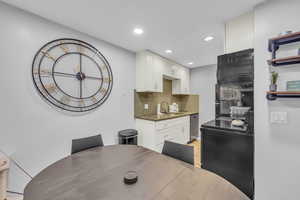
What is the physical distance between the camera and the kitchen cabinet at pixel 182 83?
4176 mm

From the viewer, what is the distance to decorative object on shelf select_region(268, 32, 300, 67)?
48.9 inches

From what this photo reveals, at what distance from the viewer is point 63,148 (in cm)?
198

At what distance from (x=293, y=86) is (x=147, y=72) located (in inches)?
89.2

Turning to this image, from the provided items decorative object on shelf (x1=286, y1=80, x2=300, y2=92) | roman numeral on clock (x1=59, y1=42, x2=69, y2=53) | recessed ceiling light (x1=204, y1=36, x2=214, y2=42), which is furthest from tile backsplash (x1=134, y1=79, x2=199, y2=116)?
decorative object on shelf (x1=286, y1=80, x2=300, y2=92)

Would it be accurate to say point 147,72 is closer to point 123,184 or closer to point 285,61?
point 285,61

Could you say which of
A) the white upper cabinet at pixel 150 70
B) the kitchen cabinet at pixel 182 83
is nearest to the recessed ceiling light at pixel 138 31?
the white upper cabinet at pixel 150 70

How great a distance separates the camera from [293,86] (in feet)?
4.24

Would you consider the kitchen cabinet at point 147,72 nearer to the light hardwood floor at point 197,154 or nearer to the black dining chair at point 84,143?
the black dining chair at point 84,143

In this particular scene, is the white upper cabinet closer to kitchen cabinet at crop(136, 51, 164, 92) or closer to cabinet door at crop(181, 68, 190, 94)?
kitchen cabinet at crop(136, 51, 164, 92)

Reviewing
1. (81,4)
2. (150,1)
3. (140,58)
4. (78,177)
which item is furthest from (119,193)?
(140,58)

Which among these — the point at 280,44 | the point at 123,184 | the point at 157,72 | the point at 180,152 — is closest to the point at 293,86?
the point at 280,44

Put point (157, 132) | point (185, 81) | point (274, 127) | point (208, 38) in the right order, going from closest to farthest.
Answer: point (274, 127) < point (208, 38) < point (157, 132) < point (185, 81)

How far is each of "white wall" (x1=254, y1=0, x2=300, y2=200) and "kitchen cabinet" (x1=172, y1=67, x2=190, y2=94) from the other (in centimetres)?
263

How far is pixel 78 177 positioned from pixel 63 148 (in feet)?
4.20
